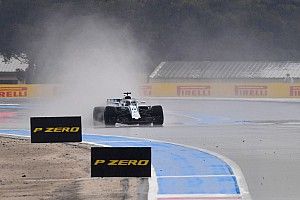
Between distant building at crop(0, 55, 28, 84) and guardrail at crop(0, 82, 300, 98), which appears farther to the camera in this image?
distant building at crop(0, 55, 28, 84)

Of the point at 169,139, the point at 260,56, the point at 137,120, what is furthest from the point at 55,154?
the point at 260,56

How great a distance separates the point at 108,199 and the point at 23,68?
2443 inches

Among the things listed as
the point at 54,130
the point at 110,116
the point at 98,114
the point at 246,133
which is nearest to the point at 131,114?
the point at 110,116

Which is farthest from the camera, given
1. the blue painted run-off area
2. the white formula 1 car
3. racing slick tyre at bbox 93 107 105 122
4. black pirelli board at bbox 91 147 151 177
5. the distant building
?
the distant building

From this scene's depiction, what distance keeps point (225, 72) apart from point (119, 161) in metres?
56.9

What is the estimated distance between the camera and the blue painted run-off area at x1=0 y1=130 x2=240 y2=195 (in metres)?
12.0

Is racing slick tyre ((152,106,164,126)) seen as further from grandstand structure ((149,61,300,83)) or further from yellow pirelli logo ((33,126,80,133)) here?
grandstand structure ((149,61,300,83))

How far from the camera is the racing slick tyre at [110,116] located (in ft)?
85.7

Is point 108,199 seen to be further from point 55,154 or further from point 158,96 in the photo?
point 158,96

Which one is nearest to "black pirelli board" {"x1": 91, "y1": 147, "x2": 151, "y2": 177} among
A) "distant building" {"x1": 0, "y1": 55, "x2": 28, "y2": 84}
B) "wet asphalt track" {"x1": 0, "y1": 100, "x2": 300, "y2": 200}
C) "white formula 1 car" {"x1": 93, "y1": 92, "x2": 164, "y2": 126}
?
"wet asphalt track" {"x1": 0, "y1": 100, "x2": 300, "y2": 200}

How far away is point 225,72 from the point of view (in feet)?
223

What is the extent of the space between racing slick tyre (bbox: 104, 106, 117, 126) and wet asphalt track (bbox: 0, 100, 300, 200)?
88 cm

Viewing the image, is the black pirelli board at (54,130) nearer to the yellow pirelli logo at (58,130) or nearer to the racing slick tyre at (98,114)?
the yellow pirelli logo at (58,130)

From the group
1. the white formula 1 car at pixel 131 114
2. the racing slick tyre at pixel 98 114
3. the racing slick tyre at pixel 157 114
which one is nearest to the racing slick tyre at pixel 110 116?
the white formula 1 car at pixel 131 114
